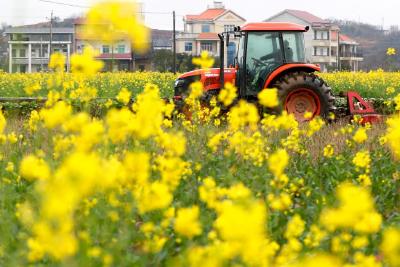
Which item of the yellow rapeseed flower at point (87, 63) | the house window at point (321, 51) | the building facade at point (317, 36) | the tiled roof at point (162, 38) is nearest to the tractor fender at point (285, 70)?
the yellow rapeseed flower at point (87, 63)

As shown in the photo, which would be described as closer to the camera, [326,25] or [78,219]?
[78,219]

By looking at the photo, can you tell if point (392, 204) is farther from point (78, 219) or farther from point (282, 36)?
point (282, 36)

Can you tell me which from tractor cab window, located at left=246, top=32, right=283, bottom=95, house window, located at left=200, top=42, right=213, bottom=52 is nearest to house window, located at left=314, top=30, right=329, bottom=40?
house window, located at left=200, top=42, right=213, bottom=52

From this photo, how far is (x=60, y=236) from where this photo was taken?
5.79 ft

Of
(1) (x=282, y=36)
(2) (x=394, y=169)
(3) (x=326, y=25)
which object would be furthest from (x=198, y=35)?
(2) (x=394, y=169)

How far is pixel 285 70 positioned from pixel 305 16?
69.0 m

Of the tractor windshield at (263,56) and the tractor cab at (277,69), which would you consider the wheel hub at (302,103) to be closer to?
the tractor cab at (277,69)

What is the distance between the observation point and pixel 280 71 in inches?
364

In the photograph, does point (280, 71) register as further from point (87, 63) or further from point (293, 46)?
point (87, 63)

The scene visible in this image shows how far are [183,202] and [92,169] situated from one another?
2705mm

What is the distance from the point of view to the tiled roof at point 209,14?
2640 inches

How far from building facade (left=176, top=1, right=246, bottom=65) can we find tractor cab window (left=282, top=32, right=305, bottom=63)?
53.8 metres

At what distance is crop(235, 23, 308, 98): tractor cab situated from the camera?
9.41 metres

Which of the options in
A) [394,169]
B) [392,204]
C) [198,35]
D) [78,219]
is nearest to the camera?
[78,219]
